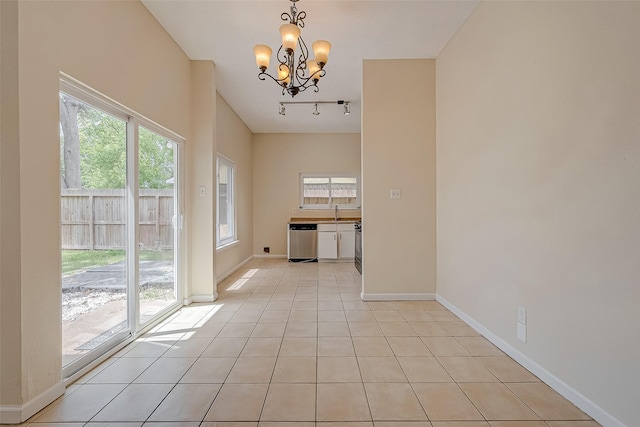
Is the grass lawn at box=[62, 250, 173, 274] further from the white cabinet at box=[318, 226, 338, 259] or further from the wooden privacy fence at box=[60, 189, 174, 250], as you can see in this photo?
the white cabinet at box=[318, 226, 338, 259]

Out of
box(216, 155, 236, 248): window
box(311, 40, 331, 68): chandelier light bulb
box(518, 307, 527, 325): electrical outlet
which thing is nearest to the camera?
box(518, 307, 527, 325): electrical outlet

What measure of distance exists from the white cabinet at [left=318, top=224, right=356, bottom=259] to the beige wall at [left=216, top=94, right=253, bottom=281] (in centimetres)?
154

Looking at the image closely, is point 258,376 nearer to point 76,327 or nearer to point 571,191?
point 76,327

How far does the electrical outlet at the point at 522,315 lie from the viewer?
202cm

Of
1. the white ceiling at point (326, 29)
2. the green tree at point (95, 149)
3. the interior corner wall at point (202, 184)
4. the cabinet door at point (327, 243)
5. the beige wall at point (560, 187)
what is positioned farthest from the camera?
the cabinet door at point (327, 243)

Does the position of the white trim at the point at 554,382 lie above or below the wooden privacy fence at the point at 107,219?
below

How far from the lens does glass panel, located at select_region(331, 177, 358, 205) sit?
6945 millimetres

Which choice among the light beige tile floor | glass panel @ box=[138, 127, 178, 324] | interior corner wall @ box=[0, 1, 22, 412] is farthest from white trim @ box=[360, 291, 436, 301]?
interior corner wall @ box=[0, 1, 22, 412]

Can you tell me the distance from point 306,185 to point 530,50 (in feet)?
17.3

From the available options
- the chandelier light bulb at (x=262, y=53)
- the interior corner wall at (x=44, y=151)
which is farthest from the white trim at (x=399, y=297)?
the interior corner wall at (x=44, y=151)

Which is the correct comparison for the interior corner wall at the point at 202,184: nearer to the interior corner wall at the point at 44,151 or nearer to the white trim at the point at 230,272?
the white trim at the point at 230,272

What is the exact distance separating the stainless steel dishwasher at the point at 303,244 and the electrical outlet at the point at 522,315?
14.6 ft

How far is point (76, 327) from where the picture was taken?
6.57 ft

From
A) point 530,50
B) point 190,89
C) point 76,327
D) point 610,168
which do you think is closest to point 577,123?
point 610,168
